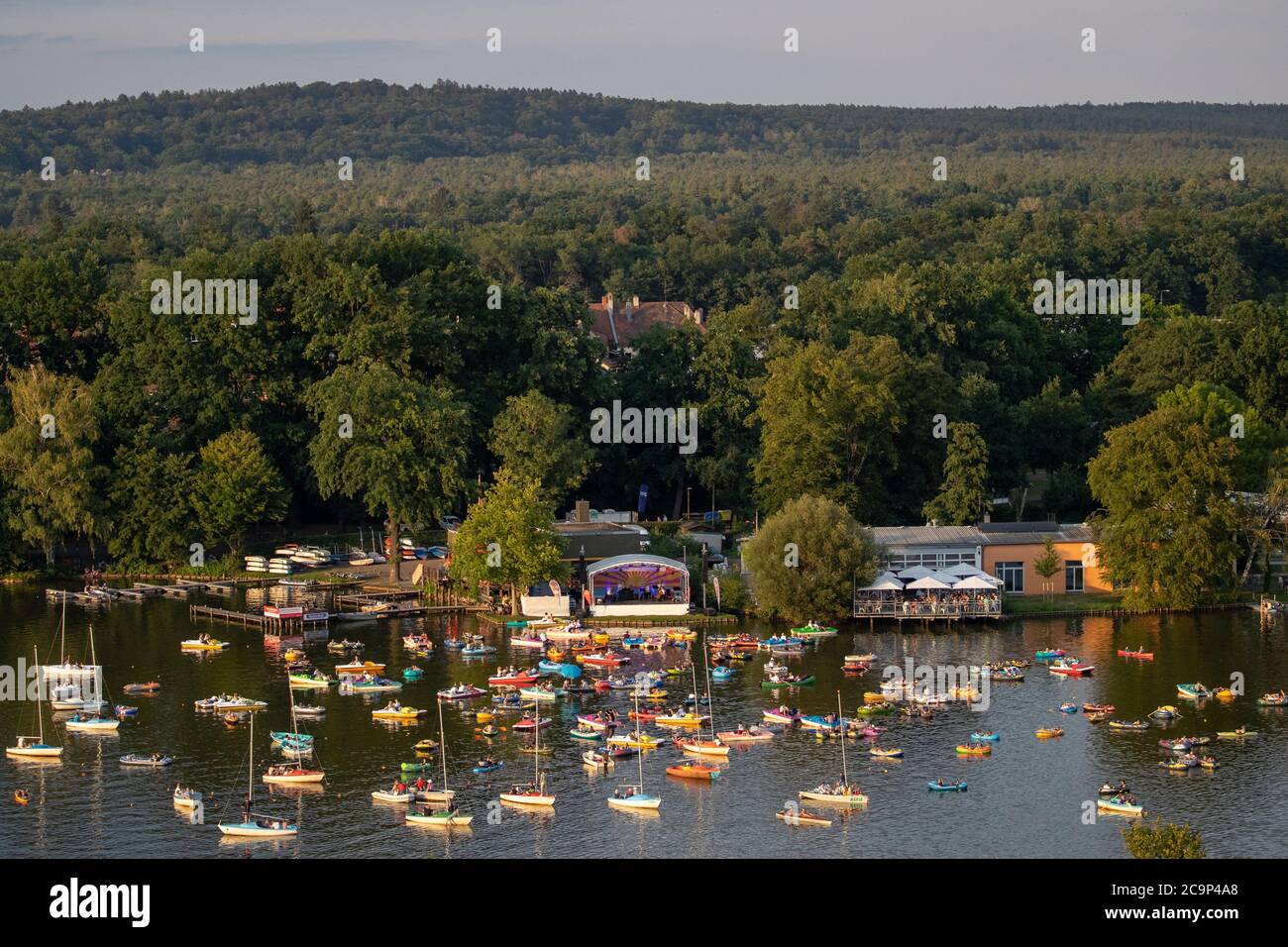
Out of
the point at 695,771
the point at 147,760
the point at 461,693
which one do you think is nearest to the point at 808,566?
the point at 461,693

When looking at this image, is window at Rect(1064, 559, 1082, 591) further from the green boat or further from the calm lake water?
the green boat

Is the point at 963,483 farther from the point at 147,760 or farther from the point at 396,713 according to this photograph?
the point at 147,760

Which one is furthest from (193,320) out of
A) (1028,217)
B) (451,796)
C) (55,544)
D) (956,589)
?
(1028,217)

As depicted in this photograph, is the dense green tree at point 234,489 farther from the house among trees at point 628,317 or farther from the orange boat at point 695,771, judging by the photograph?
the house among trees at point 628,317

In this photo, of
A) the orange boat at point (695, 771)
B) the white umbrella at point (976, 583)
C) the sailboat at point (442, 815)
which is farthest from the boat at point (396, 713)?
the white umbrella at point (976, 583)

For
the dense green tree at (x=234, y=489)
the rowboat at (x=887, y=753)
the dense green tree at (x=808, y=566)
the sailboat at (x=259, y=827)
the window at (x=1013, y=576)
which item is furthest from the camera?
the dense green tree at (x=234, y=489)

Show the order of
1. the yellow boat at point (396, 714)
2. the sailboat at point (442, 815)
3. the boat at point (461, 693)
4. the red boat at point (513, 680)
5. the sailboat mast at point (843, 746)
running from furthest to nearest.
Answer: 1. the red boat at point (513, 680)
2. the boat at point (461, 693)
3. the yellow boat at point (396, 714)
4. the sailboat mast at point (843, 746)
5. the sailboat at point (442, 815)
